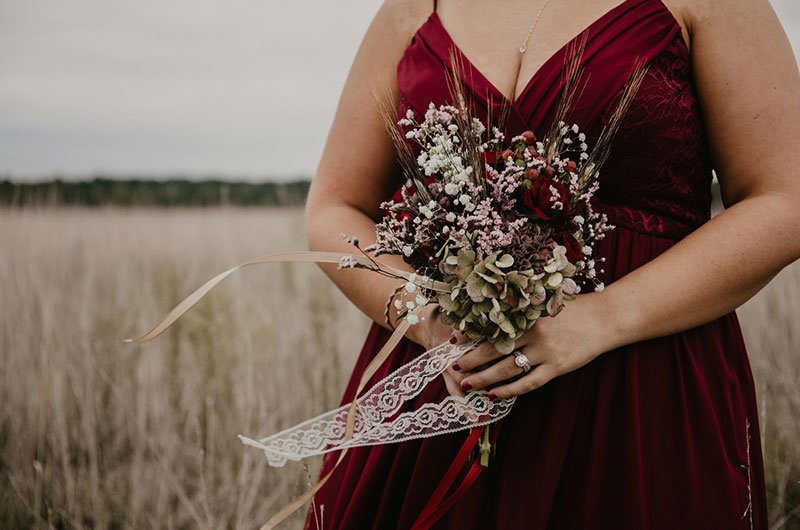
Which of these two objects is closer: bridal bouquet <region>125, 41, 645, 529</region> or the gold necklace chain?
bridal bouquet <region>125, 41, 645, 529</region>

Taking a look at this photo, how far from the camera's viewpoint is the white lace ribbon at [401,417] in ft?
4.09

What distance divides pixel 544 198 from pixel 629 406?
0.55m

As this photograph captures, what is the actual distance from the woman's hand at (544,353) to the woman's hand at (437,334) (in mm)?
45

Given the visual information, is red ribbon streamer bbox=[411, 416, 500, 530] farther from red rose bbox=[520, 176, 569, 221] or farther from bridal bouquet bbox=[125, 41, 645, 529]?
red rose bbox=[520, 176, 569, 221]

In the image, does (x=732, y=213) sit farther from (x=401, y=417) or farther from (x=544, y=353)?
(x=401, y=417)

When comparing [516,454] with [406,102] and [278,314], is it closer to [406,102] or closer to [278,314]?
[406,102]

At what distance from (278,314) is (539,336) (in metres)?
3.31

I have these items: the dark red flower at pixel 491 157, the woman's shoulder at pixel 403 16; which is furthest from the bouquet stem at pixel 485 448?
the woman's shoulder at pixel 403 16

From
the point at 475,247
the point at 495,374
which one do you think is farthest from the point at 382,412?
the point at 475,247

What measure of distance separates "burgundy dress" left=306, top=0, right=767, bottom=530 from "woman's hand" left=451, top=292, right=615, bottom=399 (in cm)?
14

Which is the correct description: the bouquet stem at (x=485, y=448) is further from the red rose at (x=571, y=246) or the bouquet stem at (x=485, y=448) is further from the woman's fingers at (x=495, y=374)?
the red rose at (x=571, y=246)

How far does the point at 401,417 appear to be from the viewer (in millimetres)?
1311

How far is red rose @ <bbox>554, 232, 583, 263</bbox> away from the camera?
1.11 m

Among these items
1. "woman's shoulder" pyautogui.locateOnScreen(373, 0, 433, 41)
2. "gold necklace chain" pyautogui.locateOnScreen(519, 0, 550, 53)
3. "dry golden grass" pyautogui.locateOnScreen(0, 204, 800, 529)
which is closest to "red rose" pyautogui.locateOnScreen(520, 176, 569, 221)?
"gold necklace chain" pyautogui.locateOnScreen(519, 0, 550, 53)
